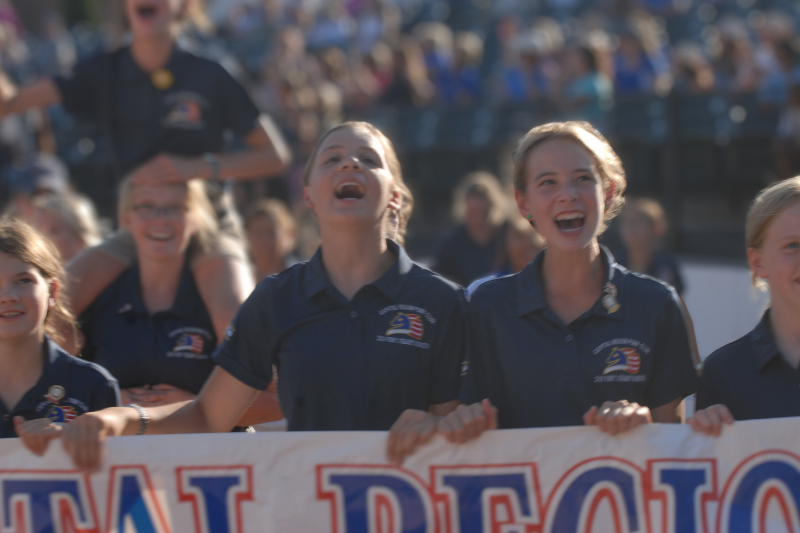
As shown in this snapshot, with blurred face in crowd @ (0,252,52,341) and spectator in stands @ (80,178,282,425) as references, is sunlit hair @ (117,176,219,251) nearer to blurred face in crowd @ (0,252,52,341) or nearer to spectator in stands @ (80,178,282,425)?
spectator in stands @ (80,178,282,425)

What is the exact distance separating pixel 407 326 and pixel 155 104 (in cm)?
212

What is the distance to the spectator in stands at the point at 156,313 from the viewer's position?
12.0 feet

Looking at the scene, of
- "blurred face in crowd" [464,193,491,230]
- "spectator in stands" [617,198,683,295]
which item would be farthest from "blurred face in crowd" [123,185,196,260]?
"blurred face in crowd" [464,193,491,230]

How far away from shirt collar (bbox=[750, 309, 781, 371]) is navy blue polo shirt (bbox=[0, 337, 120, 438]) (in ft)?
6.39

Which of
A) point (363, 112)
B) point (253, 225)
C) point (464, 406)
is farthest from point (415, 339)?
point (363, 112)

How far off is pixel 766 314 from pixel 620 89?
7714 mm

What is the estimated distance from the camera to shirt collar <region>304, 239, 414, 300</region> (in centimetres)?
281

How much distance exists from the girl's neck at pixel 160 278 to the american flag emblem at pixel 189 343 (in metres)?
0.18

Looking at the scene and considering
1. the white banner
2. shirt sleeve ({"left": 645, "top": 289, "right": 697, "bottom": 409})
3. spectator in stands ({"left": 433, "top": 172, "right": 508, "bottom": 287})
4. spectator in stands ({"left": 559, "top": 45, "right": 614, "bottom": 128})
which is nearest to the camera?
the white banner

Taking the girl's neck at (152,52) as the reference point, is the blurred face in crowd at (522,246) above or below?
below

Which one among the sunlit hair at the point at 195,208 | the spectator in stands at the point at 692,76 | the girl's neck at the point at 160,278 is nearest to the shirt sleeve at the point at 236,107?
the sunlit hair at the point at 195,208

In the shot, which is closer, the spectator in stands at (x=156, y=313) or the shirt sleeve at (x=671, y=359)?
the shirt sleeve at (x=671, y=359)

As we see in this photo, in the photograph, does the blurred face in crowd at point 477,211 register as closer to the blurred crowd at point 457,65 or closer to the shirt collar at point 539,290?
the blurred crowd at point 457,65

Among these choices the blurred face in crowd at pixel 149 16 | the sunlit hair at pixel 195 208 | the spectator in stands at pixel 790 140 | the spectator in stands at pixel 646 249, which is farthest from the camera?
the spectator in stands at pixel 790 140
